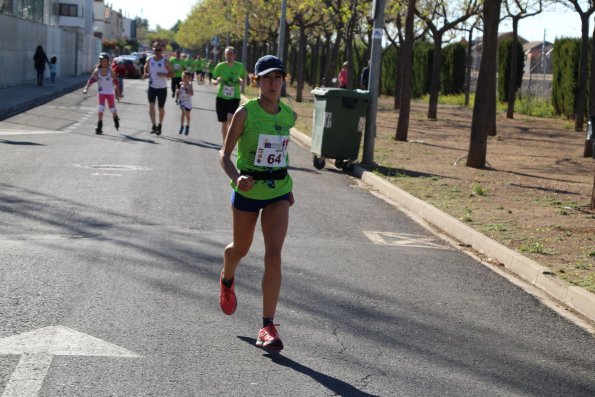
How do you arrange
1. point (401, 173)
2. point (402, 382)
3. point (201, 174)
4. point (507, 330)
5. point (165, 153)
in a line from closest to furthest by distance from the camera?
point (402, 382), point (507, 330), point (201, 174), point (401, 173), point (165, 153)

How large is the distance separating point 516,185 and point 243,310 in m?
9.97

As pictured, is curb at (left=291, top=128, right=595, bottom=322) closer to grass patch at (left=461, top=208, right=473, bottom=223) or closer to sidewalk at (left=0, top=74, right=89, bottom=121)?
grass patch at (left=461, top=208, right=473, bottom=223)

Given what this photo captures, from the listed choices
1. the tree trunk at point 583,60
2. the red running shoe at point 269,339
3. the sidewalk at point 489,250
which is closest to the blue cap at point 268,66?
the red running shoe at point 269,339

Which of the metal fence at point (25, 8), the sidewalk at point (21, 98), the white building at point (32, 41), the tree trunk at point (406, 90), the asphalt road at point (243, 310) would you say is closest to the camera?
the asphalt road at point (243, 310)

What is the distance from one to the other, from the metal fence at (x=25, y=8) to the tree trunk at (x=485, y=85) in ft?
93.1

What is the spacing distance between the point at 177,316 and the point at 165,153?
12596mm

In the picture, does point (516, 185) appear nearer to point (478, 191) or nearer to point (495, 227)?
point (478, 191)

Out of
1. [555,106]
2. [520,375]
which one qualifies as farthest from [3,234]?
[555,106]

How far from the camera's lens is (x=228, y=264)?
274 inches

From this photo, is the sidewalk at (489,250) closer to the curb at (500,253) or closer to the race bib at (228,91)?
the curb at (500,253)

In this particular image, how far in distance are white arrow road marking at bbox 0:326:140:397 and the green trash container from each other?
12.3 meters

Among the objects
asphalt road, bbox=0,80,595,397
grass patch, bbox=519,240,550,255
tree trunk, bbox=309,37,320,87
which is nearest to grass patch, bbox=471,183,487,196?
asphalt road, bbox=0,80,595,397

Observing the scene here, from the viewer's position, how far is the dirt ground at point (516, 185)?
11.0 m

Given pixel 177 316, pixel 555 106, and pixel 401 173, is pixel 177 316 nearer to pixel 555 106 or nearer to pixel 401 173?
pixel 401 173
